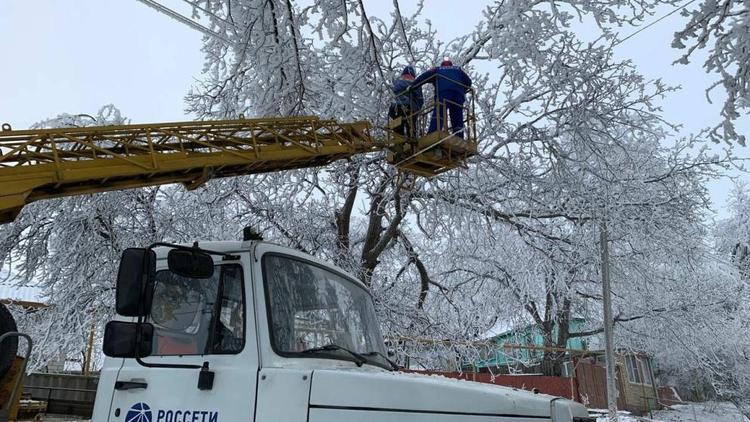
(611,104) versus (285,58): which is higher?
(611,104)

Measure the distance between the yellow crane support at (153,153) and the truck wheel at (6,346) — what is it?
0.63m

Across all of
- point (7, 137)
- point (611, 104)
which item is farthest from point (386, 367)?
point (611, 104)

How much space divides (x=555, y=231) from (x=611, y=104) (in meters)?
3.77

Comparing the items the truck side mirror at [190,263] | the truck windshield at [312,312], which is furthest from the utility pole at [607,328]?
the truck side mirror at [190,263]

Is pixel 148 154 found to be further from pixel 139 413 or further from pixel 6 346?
pixel 139 413

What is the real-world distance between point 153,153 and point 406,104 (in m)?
3.98

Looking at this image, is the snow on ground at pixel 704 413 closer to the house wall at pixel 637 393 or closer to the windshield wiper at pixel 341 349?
the house wall at pixel 637 393

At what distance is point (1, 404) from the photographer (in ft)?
9.92

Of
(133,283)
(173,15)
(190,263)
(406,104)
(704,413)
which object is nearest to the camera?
(133,283)

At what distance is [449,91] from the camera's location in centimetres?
682

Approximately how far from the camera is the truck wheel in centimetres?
299

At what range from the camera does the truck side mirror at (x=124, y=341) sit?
2486mm

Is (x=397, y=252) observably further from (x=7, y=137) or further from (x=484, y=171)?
(x=7, y=137)

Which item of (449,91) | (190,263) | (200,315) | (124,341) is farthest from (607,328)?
(124,341)
